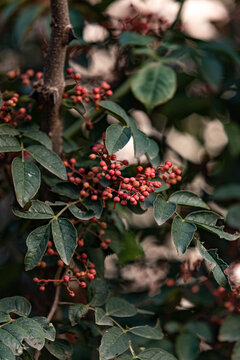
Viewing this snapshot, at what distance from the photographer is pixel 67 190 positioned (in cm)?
92

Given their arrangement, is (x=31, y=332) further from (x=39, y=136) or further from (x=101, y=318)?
(x=39, y=136)

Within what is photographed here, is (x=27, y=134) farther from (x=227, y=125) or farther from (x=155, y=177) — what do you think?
(x=227, y=125)

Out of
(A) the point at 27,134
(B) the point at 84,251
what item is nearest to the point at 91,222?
(B) the point at 84,251

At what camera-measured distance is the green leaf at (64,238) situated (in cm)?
79

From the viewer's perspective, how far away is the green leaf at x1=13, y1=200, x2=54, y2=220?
82cm

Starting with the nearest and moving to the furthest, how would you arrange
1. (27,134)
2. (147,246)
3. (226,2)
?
(27,134), (147,246), (226,2)

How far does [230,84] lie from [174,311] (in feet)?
2.18

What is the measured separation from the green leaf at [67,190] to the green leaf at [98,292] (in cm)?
18

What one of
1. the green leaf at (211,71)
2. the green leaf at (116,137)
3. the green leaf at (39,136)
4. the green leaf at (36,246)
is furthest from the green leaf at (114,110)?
the green leaf at (211,71)

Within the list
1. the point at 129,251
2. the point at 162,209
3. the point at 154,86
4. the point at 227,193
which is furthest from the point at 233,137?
the point at 162,209

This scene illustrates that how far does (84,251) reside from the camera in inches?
39.5

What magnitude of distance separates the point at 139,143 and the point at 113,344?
0.34 meters

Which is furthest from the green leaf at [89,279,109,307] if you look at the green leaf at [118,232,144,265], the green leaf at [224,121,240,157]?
the green leaf at [224,121,240,157]

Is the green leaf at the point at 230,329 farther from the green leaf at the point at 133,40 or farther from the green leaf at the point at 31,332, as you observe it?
the green leaf at the point at 133,40
